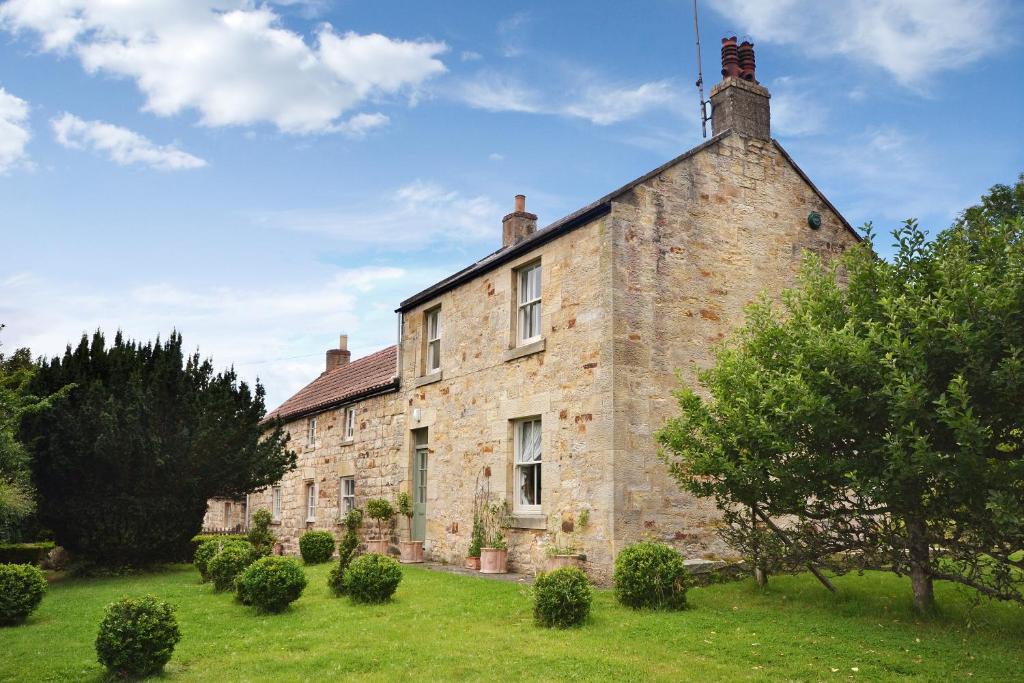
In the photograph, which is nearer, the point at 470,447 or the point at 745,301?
the point at 745,301

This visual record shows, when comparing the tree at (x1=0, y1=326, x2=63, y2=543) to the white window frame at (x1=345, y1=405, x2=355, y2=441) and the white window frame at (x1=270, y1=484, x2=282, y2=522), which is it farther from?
the white window frame at (x1=270, y1=484, x2=282, y2=522)

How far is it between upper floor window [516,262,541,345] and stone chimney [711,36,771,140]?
4.32 meters

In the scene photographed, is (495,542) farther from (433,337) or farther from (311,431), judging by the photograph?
(311,431)

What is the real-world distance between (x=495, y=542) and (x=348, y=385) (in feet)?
33.3

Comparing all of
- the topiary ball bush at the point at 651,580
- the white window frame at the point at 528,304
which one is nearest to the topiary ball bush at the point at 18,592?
the topiary ball bush at the point at 651,580

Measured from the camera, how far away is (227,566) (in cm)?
1377

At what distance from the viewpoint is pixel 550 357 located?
14258mm

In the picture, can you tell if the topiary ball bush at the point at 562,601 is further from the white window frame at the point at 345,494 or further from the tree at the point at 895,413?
the white window frame at the point at 345,494

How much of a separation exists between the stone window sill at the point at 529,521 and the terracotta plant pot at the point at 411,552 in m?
3.52

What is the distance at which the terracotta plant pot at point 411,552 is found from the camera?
17.2m

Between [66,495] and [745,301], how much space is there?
13.7 meters

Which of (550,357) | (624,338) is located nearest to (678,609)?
(624,338)

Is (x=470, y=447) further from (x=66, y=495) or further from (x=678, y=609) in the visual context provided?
(x=66, y=495)

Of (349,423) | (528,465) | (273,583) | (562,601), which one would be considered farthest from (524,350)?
(349,423)
